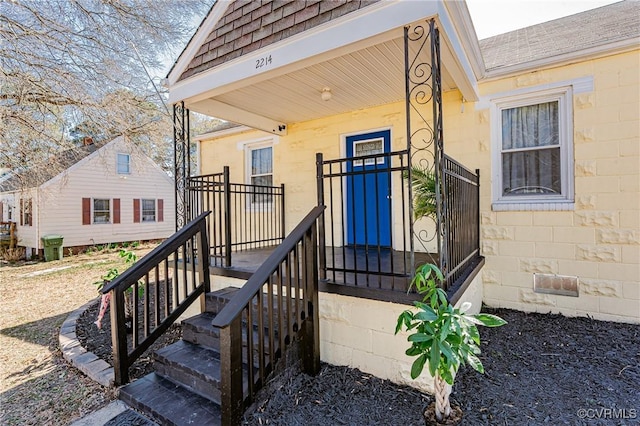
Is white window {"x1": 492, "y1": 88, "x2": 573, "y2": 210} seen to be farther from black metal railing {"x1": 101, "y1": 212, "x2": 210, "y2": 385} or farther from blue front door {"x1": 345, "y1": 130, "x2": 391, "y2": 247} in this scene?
black metal railing {"x1": 101, "y1": 212, "x2": 210, "y2": 385}

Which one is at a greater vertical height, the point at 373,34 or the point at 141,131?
the point at 141,131

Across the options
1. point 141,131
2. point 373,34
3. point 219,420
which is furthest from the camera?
point 141,131

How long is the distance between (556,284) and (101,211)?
592 inches

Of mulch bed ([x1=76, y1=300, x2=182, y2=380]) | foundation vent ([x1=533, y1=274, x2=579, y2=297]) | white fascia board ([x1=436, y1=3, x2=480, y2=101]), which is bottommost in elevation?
mulch bed ([x1=76, y1=300, x2=182, y2=380])

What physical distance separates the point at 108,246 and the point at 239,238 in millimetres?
9417

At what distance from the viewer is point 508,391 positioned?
8.18 ft

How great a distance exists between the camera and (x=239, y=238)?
675cm

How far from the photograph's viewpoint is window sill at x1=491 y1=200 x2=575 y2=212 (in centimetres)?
393

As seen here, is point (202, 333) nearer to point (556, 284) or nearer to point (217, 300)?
point (217, 300)

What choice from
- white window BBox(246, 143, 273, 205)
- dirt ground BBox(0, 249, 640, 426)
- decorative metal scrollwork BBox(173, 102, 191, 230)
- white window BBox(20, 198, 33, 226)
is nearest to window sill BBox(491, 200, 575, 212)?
dirt ground BBox(0, 249, 640, 426)

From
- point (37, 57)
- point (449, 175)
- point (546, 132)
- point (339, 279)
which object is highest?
point (37, 57)

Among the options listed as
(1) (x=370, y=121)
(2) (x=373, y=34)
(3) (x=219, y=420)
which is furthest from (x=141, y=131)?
(3) (x=219, y=420)

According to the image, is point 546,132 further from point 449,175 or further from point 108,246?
point 108,246

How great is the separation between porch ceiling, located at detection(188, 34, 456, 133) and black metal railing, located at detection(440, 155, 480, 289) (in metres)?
1.40
